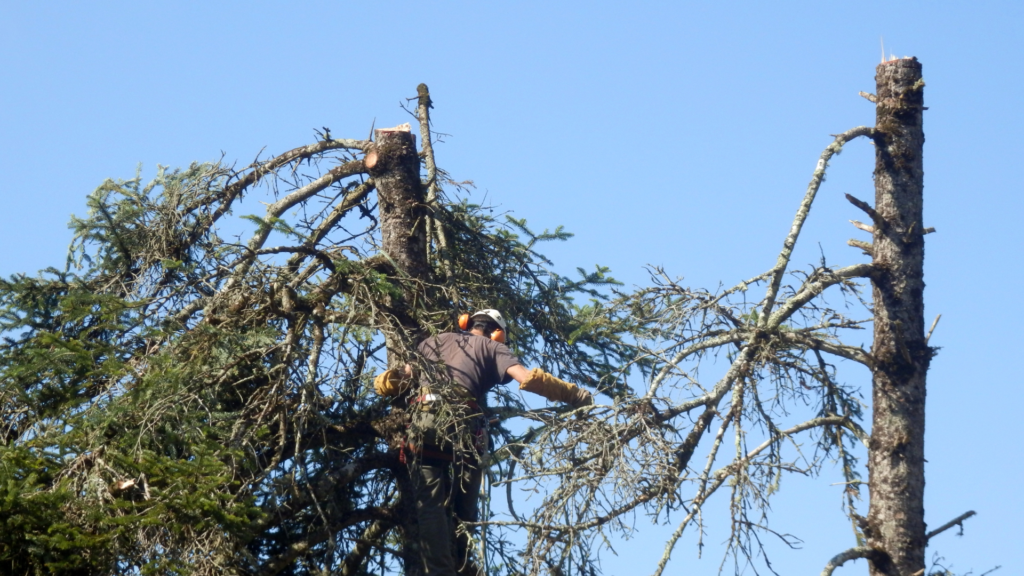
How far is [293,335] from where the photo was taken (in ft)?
27.7

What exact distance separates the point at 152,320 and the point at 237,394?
917mm

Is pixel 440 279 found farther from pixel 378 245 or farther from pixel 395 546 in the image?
pixel 395 546

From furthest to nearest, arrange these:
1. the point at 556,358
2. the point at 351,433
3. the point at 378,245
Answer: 1. the point at 556,358
2. the point at 378,245
3. the point at 351,433

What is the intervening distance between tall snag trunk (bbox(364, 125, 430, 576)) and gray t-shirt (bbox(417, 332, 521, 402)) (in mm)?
323

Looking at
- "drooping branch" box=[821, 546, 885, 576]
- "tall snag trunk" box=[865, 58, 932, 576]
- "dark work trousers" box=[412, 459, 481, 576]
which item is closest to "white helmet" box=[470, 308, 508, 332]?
"dark work trousers" box=[412, 459, 481, 576]

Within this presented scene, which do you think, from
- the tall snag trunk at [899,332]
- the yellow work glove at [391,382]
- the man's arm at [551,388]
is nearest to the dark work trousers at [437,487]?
the yellow work glove at [391,382]

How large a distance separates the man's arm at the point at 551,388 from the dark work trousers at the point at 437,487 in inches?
23.9

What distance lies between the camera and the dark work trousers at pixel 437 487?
330 inches

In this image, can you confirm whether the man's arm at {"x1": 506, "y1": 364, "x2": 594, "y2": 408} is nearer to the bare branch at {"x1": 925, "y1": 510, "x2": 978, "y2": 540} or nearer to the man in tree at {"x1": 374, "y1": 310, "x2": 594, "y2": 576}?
the man in tree at {"x1": 374, "y1": 310, "x2": 594, "y2": 576}

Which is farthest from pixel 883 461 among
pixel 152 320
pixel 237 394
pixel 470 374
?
pixel 152 320

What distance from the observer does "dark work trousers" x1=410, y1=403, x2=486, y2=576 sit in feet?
27.5

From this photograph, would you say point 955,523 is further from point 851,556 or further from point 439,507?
point 439,507

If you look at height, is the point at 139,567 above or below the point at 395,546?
below

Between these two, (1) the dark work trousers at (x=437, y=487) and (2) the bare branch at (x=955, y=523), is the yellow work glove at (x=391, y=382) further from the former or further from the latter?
(2) the bare branch at (x=955, y=523)
